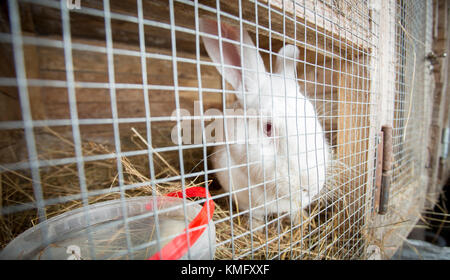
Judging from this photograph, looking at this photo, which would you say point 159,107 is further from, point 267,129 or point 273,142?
point 273,142

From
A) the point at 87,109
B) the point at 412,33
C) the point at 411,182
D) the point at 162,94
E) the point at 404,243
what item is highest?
the point at 412,33

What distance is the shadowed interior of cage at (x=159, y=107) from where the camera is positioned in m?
0.37

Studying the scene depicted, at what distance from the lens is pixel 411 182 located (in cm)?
185

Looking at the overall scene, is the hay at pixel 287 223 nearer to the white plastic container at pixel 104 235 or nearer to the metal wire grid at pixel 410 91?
the white plastic container at pixel 104 235

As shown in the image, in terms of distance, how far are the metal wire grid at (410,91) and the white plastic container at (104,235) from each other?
4.71 ft

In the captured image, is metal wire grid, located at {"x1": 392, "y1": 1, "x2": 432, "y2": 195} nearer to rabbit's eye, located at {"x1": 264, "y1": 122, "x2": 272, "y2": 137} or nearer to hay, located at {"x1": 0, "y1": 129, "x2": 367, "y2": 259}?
hay, located at {"x1": 0, "y1": 129, "x2": 367, "y2": 259}

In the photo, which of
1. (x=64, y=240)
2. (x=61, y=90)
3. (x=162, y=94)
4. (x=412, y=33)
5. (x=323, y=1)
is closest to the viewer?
(x=64, y=240)

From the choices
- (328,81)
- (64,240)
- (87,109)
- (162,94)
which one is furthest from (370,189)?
(87,109)

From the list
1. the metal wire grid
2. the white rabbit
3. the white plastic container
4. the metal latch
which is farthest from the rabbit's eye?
the metal wire grid

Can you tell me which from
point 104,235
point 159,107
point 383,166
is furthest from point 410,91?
point 159,107

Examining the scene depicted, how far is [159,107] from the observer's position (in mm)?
2848
